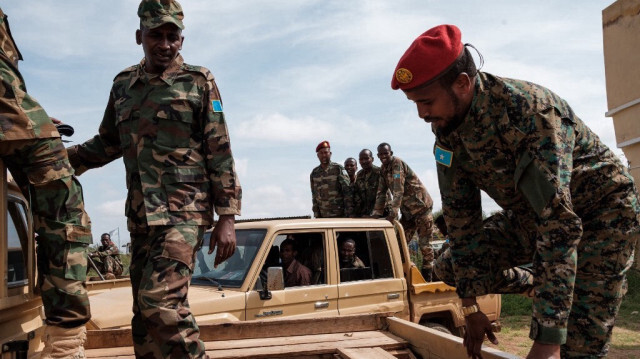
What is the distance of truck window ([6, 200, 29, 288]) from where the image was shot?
2455mm

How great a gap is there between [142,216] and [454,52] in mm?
1581

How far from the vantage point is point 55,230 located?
251 centimetres

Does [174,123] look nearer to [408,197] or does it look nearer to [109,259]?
[408,197]

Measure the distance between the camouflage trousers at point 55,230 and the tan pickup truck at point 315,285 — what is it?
1472 millimetres

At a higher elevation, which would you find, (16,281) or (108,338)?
(16,281)

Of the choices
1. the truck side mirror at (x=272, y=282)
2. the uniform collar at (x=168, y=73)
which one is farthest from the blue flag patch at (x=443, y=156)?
the truck side mirror at (x=272, y=282)

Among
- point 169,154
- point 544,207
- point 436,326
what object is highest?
point 169,154

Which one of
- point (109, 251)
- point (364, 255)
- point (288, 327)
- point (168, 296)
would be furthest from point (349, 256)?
point (109, 251)

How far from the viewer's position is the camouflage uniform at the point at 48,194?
7.81 ft

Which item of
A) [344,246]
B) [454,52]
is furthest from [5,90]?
[344,246]

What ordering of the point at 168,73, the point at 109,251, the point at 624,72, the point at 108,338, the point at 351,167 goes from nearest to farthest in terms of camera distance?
the point at 168,73 < the point at 108,338 < the point at 351,167 < the point at 624,72 < the point at 109,251

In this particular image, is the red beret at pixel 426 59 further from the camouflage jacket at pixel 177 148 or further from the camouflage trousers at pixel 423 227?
the camouflage trousers at pixel 423 227

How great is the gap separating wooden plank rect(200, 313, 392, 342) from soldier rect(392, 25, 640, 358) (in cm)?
105

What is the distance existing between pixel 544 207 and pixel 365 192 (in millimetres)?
7226
